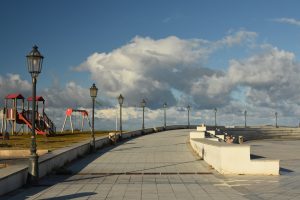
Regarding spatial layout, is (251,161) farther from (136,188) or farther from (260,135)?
(260,135)

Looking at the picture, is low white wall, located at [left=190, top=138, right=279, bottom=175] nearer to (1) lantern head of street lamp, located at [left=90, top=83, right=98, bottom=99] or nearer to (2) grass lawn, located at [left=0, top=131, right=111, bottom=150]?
(1) lantern head of street lamp, located at [left=90, top=83, right=98, bottom=99]

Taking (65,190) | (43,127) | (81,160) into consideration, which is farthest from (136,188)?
(43,127)

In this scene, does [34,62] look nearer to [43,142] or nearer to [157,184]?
[157,184]

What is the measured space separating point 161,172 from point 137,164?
11.3ft

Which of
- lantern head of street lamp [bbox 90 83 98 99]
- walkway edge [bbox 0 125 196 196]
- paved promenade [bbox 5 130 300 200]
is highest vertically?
lantern head of street lamp [bbox 90 83 98 99]

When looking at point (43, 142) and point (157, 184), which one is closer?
point (157, 184)

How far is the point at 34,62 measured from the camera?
1636cm

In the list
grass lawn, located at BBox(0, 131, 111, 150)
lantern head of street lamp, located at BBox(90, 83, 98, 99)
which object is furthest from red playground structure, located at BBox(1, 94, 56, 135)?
lantern head of street lamp, located at BBox(90, 83, 98, 99)

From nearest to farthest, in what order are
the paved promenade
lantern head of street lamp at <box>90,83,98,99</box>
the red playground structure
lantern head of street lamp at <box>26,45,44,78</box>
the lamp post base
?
the paved promenade → the lamp post base → lantern head of street lamp at <box>26,45,44,78</box> → lantern head of street lamp at <box>90,83,98,99</box> → the red playground structure

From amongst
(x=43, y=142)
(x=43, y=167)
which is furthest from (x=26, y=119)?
(x=43, y=167)

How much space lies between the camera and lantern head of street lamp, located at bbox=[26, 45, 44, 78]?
16328mm

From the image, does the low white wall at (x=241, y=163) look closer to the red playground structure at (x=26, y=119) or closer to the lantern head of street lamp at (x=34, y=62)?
the lantern head of street lamp at (x=34, y=62)

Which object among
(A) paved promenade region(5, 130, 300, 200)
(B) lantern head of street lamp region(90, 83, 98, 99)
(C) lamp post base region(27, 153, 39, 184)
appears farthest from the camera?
(B) lantern head of street lamp region(90, 83, 98, 99)

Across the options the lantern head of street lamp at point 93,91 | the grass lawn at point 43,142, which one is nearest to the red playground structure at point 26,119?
the grass lawn at point 43,142
